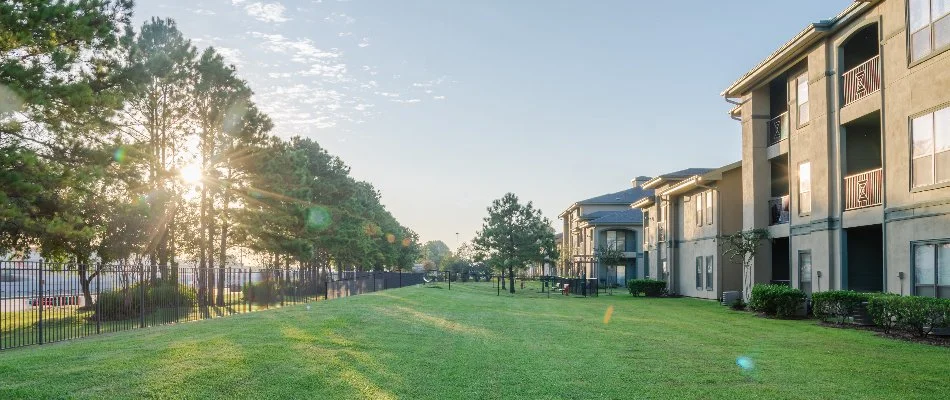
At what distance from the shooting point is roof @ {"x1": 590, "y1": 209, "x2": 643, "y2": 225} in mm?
70250

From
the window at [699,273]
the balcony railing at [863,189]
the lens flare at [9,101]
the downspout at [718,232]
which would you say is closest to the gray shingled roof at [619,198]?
the window at [699,273]

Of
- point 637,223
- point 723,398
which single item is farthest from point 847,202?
point 637,223

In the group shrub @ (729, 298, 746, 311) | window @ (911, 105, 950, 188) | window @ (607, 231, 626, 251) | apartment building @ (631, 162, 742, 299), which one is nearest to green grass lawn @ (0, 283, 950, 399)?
window @ (911, 105, 950, 188)

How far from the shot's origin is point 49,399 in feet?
28.3

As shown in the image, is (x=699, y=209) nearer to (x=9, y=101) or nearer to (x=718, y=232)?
(x=718, y=232)

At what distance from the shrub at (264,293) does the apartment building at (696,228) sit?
19563mm

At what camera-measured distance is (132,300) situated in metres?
20.5

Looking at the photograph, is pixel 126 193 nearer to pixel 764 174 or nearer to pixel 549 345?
pixel 549 345

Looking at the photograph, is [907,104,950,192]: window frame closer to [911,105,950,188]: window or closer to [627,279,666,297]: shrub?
[911,105,950,188]: window

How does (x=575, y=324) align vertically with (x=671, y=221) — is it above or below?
below

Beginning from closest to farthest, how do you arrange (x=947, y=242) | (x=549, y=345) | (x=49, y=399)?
(x=49, y=399), (x=549, y=345), (x=947, y=242)

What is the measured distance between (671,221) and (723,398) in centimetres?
3357

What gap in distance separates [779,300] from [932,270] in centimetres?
622

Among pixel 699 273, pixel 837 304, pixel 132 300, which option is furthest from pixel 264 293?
pixel 837 304
